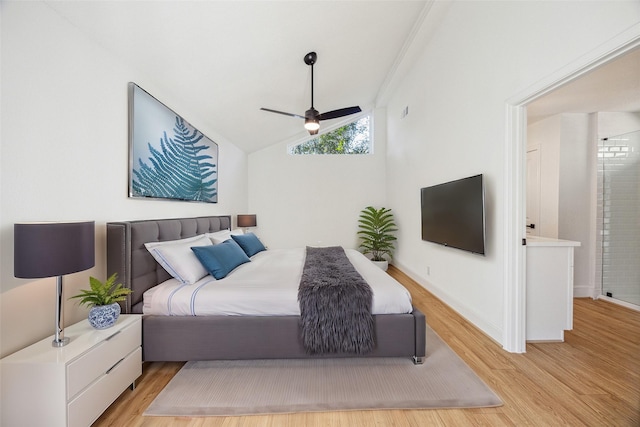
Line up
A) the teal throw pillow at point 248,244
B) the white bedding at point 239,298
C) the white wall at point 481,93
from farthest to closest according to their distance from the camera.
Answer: the teal throw pillow at point 248,244
the white bedding at point 239,298
the white wall at point 481,93

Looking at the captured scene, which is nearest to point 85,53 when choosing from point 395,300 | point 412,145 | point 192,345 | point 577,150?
point 192,345

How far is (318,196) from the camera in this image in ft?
18.9

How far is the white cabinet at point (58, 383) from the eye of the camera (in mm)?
1201

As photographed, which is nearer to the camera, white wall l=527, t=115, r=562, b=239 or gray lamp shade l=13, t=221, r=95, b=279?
gray lamp shade l=13, t=221, r=95, b=279

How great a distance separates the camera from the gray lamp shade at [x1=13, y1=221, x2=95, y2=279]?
3.84 ft

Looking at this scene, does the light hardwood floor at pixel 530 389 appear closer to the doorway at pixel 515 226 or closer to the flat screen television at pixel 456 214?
the doorway at pixel 515 226

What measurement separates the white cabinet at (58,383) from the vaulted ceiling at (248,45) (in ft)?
6.30

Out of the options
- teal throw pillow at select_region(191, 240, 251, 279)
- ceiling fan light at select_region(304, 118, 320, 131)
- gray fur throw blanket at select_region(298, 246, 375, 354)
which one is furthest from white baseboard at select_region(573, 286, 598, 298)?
teal throw pillow at select_region(191, 240, 251, 279)

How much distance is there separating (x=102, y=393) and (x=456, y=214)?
3.10 meters

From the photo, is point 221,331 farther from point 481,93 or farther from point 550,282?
point 481,93

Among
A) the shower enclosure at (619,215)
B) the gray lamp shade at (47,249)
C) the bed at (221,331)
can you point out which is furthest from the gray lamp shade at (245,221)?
the shower enclosure at (619,215)

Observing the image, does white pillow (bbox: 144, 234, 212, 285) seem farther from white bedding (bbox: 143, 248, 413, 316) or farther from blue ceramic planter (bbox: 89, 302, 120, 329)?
blue ceramic planter (bbox: 89, 302, 120, 329)

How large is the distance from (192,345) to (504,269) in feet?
8.31

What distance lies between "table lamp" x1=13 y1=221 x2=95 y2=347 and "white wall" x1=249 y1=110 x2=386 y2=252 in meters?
4.43
